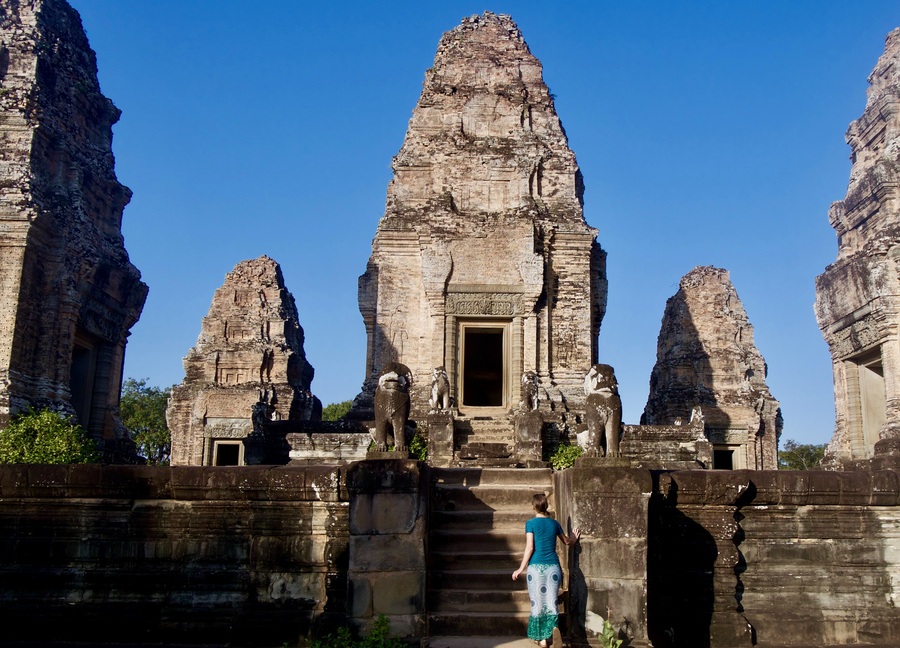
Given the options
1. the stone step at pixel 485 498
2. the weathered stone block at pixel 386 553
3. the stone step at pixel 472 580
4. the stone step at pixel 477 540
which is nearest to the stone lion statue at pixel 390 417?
the stone step at pixel 485 498

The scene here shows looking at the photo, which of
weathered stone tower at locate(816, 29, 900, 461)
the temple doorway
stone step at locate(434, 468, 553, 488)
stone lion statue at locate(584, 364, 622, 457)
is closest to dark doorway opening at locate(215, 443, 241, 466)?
the temple doorway

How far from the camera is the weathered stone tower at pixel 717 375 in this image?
93.3ft

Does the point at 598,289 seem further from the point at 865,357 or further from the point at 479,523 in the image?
the point at 479,523

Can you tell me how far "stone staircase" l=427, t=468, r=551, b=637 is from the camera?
7.81 m

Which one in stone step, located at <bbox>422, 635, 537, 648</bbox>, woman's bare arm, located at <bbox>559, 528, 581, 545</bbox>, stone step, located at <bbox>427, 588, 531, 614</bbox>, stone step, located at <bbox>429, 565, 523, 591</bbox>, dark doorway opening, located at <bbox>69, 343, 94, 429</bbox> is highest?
dark doorway opening, located at <bbox>69, 343, 94, 429</bbox>

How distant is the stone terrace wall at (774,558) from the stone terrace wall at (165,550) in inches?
125

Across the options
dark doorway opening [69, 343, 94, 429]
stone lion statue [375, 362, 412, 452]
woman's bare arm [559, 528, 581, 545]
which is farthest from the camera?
dark doorway opening [69, 343, 94, 429]

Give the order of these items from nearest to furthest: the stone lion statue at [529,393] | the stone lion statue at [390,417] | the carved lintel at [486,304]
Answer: the stone lion statue at [390,417] → the stone lion statue at [529,393] → the carved lintel at [486,304]

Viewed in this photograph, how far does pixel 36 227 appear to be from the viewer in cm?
1744

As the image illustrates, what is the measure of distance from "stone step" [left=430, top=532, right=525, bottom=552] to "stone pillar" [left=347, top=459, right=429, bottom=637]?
126 centimetres

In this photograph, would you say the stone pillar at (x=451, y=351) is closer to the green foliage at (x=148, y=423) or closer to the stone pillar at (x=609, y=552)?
the stone pillar at (x=609, y=552)

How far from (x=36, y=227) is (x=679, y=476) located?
14.2 metres

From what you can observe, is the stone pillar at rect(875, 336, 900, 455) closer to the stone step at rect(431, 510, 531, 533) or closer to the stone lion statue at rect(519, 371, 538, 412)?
the stone lion statue at rect(519, 371, 538, 412)

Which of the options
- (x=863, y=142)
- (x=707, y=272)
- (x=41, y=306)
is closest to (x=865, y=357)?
(x=863, y=142)
